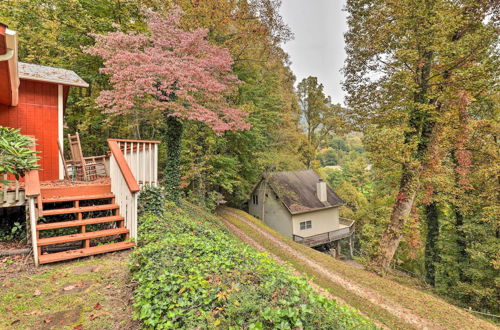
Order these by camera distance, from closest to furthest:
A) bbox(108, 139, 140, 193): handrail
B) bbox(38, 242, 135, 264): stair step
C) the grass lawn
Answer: the grass lawn → bbox(38, 242, 135, 264): stair step → bbox(108, 139, 140, 193): handrail

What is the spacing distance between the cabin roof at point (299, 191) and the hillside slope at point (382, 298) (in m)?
6.44

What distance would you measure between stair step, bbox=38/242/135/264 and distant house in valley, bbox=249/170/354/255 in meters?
13.7

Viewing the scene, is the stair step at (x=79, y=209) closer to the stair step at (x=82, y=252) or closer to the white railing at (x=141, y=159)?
the stair step at (x=82, y=252)

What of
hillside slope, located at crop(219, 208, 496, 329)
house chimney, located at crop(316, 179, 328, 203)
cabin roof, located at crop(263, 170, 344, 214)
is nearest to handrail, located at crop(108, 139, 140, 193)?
hillside slope, located at crop(219, 208, 496, 329)

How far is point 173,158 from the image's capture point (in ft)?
27.3

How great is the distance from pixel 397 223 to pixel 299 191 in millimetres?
9930

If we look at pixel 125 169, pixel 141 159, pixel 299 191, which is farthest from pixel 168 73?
pixel 299 191

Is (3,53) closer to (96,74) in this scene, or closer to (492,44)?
(96,74)

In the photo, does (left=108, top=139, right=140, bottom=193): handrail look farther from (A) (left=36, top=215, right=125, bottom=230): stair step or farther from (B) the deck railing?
(B) the deck railing

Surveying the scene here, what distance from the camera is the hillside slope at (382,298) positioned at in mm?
6410

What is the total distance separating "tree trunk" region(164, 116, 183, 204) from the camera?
26.7 ft

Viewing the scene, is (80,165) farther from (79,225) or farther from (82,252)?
(82,252)

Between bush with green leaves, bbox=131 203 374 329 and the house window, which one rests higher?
bush with green leaves, bbox=131 203 374 329

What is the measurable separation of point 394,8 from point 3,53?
34.9ft
